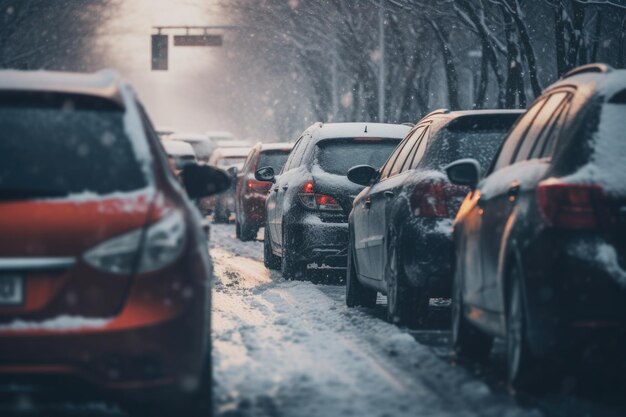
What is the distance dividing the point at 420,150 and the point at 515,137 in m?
2.24

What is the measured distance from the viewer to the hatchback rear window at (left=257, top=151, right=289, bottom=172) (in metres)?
24.1

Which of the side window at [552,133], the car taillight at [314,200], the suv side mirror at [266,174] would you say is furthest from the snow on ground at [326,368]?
the suv side mirror at [266,174]

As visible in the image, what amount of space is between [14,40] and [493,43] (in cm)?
3650

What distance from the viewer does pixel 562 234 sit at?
719cm

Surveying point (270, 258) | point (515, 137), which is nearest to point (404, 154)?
point (515, 137)

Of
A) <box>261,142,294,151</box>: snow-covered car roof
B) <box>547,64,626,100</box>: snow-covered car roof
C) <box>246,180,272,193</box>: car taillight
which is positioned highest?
<box>547,64,626,100</box>: snow-covered car roof

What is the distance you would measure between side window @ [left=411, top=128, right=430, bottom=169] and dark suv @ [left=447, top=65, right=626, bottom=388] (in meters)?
2.53

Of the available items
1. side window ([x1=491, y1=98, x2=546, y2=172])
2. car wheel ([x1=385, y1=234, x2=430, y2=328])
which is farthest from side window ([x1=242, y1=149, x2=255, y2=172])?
side window ([x1=491, y1=98, x2=546, y2=172])

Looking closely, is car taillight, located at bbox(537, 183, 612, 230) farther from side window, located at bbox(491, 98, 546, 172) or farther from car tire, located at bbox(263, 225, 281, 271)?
car tire, located at bbox(263, 225, 281, 271)

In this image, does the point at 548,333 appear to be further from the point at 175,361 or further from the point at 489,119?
the point at 489,119

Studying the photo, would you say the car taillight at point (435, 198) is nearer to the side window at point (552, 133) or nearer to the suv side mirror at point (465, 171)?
the suv side mirror at point (465, 171)

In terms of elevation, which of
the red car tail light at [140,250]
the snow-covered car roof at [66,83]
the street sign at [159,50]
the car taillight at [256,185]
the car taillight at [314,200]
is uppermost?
the street sign at [159,50]

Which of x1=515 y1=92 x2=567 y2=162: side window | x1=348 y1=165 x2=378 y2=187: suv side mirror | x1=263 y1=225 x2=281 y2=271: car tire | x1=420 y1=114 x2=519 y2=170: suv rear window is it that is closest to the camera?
x1=515 y1=92 x2=567 y2=162: side window

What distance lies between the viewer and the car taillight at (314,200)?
15180 mm
